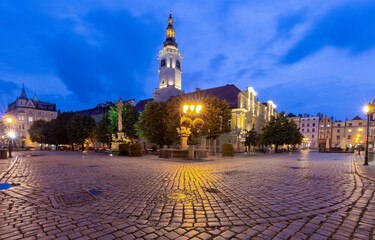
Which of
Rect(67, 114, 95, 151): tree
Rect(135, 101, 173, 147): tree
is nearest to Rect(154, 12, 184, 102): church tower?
Rect(67, 114, 95, 151): tree

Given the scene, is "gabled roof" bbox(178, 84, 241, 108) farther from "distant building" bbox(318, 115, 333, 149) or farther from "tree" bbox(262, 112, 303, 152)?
"distant building" bbox(318, 115, 333, 149)

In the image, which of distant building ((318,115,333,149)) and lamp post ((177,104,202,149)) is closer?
lamp post ((177,104,202,149))

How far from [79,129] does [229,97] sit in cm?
3543

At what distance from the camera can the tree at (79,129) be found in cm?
4197

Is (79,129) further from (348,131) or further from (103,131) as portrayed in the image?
(348,131)

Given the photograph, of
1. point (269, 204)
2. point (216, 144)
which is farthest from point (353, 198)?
point (216, 144)

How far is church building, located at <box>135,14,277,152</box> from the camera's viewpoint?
3850 cm

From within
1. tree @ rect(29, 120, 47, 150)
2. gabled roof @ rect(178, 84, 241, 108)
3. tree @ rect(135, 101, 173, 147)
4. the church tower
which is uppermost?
the church tower

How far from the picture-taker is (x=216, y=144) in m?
A: 40.5

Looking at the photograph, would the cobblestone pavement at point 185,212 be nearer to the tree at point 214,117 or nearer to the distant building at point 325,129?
the tree at point 214,117

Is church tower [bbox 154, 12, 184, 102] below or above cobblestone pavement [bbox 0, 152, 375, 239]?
above

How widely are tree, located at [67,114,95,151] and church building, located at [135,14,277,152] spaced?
49.7 feet

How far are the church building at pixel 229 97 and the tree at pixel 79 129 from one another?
1515cm

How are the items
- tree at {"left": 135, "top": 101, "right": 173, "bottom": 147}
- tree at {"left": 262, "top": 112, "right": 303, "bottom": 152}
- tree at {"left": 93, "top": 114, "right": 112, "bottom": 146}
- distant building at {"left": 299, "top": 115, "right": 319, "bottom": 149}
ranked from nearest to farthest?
tree at {"left": 135, "top": 101, "right": 173, "bottom": 147}, tree at {"left": 93, "top": 114, "right": 112, "bottom": 146}, tree at {"left": 262, "top": 112, "right": 303, "bottom": 152}, distant building at {"left": 299, "top": 115, "right": 319, "bottom": 149}
